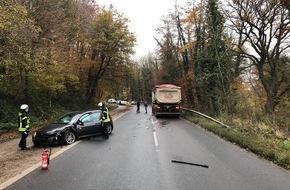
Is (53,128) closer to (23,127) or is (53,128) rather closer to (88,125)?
(23,127)

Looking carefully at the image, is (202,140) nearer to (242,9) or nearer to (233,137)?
(233,137)

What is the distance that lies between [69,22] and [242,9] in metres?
17.0

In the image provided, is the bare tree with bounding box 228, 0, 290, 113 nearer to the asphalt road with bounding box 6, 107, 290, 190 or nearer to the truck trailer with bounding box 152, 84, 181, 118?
the truck trailer with bounding box 152, 84, 181, 118

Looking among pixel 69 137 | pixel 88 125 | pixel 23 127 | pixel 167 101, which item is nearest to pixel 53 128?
pixel 69 137

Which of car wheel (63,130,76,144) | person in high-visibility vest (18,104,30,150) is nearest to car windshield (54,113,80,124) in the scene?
car wheel (63,130,76,144)

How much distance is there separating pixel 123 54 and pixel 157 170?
3555 centimetres

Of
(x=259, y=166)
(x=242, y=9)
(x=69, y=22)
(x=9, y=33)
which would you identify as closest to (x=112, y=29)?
(x=69, y=22)

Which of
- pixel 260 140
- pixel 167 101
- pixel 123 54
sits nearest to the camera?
pixel 260 140

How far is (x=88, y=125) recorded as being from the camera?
16062 mm

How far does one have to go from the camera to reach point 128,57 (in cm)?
4431

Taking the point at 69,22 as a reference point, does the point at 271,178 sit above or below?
below

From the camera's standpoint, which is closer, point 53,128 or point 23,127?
point 23,127

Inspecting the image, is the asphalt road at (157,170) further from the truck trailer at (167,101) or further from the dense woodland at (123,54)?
the truck trailer at (167,101)

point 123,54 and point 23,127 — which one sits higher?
point 123,54
